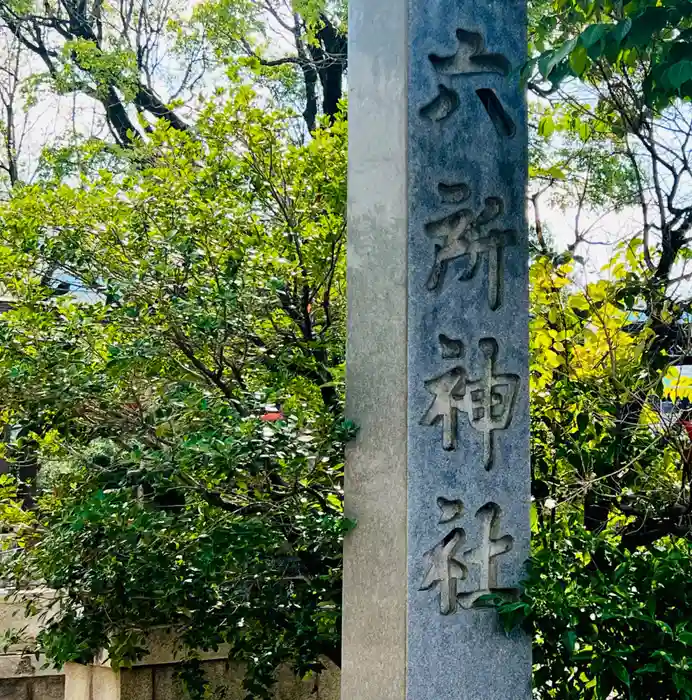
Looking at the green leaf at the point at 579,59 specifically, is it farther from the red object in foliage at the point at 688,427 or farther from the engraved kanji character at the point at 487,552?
the red object in foliage at the point at 688,427

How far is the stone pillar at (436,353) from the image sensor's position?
3.28 m

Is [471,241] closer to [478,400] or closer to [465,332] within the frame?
[465,332]

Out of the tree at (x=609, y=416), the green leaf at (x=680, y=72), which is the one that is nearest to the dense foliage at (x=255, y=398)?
the tree at (x=609, y=416)

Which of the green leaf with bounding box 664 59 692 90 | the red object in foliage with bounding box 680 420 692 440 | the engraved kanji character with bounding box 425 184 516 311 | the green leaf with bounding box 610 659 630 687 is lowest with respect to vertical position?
the green leaf with bounding box 610 659 630 687

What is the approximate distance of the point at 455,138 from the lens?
11.4 ft

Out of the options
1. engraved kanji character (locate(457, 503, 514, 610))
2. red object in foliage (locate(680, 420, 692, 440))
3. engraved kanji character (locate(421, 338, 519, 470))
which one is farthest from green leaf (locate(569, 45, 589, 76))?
red object in foliage (locate(680, 420, 692, 440))

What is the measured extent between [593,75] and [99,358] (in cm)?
238

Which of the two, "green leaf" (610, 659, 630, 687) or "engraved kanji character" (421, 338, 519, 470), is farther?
"engraved kanji character" (421, 338, 519, 470)

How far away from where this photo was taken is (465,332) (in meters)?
3.40

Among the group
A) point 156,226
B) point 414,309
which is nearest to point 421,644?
point 414,309

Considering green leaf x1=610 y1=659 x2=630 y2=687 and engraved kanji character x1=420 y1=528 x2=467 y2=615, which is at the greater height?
engraved kanji character x1=420 y1=528 x2=467 y2=615

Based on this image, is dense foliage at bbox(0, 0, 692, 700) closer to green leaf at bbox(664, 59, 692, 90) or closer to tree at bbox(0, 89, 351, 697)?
tree at bbox(0, 89, 351, 697)

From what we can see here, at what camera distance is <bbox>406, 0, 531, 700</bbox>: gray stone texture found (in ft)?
10.8

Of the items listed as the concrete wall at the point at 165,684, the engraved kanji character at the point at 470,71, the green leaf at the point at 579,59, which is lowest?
the concrete wall at the point at 165,684
